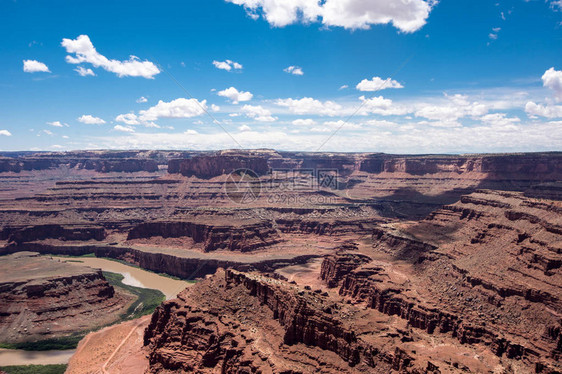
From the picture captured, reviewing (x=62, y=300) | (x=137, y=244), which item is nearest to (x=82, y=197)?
(x=137, y=244)

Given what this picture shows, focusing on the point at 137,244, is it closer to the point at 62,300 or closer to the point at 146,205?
the point at 146,205

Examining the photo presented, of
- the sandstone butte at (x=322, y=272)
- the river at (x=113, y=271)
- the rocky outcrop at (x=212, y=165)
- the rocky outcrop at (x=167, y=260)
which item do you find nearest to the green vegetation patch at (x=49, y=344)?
the river at (x=113, y=271)

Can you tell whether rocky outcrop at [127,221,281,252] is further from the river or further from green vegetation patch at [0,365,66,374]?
green vegetation patch at [0,365,66,374]

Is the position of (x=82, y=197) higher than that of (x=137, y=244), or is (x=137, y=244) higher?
(x=82, y=197)

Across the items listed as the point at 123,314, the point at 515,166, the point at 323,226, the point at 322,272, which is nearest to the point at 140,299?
the point at 123,314

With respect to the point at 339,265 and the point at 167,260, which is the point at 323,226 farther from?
the point at 339,265
